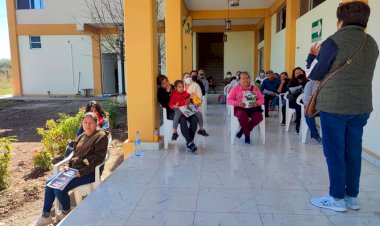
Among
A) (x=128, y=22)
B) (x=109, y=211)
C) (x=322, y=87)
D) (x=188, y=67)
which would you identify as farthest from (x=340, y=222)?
(x=188, y=67)

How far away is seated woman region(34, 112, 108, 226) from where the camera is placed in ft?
10.9

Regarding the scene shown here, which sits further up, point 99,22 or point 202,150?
point 99,22

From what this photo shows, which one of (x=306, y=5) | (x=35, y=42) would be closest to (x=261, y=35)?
(x=306, y=5)

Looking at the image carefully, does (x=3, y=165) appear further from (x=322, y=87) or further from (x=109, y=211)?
(x=322, y=87)

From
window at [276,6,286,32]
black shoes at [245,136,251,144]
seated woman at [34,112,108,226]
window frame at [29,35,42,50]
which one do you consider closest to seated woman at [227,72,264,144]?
Result: black shoes at [245,136,251,144]

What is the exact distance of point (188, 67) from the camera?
489 inches

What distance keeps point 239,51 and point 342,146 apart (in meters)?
14.7

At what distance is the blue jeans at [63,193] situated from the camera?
3.30 meters

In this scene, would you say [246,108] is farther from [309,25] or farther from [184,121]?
[309,25]

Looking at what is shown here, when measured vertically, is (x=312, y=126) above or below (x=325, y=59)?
below

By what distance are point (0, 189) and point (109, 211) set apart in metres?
2.88

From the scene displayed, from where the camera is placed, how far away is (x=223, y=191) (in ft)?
10.6

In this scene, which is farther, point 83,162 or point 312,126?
point 312,126

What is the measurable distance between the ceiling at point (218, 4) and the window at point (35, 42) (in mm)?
9999
